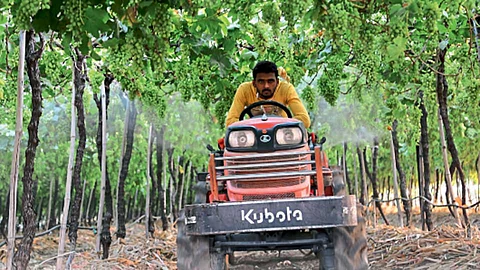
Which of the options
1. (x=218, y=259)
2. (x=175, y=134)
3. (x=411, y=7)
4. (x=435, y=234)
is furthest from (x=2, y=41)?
(x=175, y=134)

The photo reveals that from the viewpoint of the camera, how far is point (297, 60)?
818 centimetres

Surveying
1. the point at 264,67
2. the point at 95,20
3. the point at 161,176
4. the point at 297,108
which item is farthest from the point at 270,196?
the point at 161,176

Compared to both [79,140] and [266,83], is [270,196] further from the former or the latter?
[79,140]

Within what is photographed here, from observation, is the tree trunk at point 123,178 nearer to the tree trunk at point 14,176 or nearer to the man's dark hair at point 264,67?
the man's dark hair at point 264,67

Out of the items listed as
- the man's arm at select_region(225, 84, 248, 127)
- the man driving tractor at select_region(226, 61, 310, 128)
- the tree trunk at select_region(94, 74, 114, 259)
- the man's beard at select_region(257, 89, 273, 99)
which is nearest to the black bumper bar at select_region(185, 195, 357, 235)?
the man's arm at select_region(225, 84, 248, 127)

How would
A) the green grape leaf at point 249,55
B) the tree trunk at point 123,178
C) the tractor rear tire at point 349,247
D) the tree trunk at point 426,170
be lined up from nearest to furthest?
1. the tractor rear tire at point 349,247
2. the green grape leaf at point 249,55
3. the tree trunk at point 123,178
4. the tree trunk at point 426,170

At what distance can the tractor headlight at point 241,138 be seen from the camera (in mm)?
4750

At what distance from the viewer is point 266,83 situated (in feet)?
19.0

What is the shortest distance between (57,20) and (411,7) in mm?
2184

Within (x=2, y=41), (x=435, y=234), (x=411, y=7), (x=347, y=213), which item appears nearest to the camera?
(x=411, y=7)

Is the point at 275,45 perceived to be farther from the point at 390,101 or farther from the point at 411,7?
the point at 411,7

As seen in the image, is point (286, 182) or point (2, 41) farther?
point (2, 41)

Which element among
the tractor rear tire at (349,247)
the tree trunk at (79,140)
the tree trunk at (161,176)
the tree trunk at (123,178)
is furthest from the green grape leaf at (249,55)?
the tree trunk at (161,176)

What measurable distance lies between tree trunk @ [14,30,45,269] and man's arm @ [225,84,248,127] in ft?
6.10
